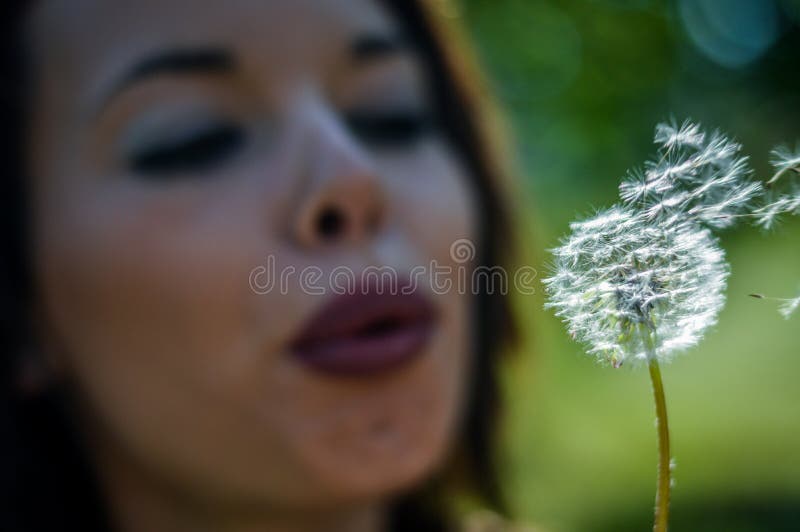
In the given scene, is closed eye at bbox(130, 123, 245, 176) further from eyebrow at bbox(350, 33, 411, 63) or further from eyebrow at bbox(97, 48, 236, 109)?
eyebrow at bbox(350, 33, 411, 63)

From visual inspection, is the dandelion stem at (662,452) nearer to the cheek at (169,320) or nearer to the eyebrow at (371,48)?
the cheek at (169,320)

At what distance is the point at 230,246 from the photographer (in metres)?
0.78

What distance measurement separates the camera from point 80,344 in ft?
2.78

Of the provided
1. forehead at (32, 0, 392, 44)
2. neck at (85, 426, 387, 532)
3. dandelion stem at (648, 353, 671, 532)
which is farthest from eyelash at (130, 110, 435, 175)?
dandelion stem at (648, 353, 671, 532)

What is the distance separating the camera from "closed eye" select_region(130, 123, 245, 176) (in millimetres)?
833

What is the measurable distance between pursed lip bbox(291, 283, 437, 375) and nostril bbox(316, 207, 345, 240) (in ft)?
0.20

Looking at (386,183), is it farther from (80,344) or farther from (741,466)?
(741,466)

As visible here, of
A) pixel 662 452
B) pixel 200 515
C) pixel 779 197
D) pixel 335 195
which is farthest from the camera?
pixel 200 515

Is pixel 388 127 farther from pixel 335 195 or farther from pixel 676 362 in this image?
pixel 676 362

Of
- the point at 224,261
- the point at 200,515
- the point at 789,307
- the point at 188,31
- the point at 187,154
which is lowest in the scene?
the point at 200,515

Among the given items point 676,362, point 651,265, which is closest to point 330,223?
point 651,265

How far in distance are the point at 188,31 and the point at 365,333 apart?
0.36m

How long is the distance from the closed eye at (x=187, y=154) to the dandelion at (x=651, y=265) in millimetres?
556

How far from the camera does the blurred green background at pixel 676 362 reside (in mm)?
1741
